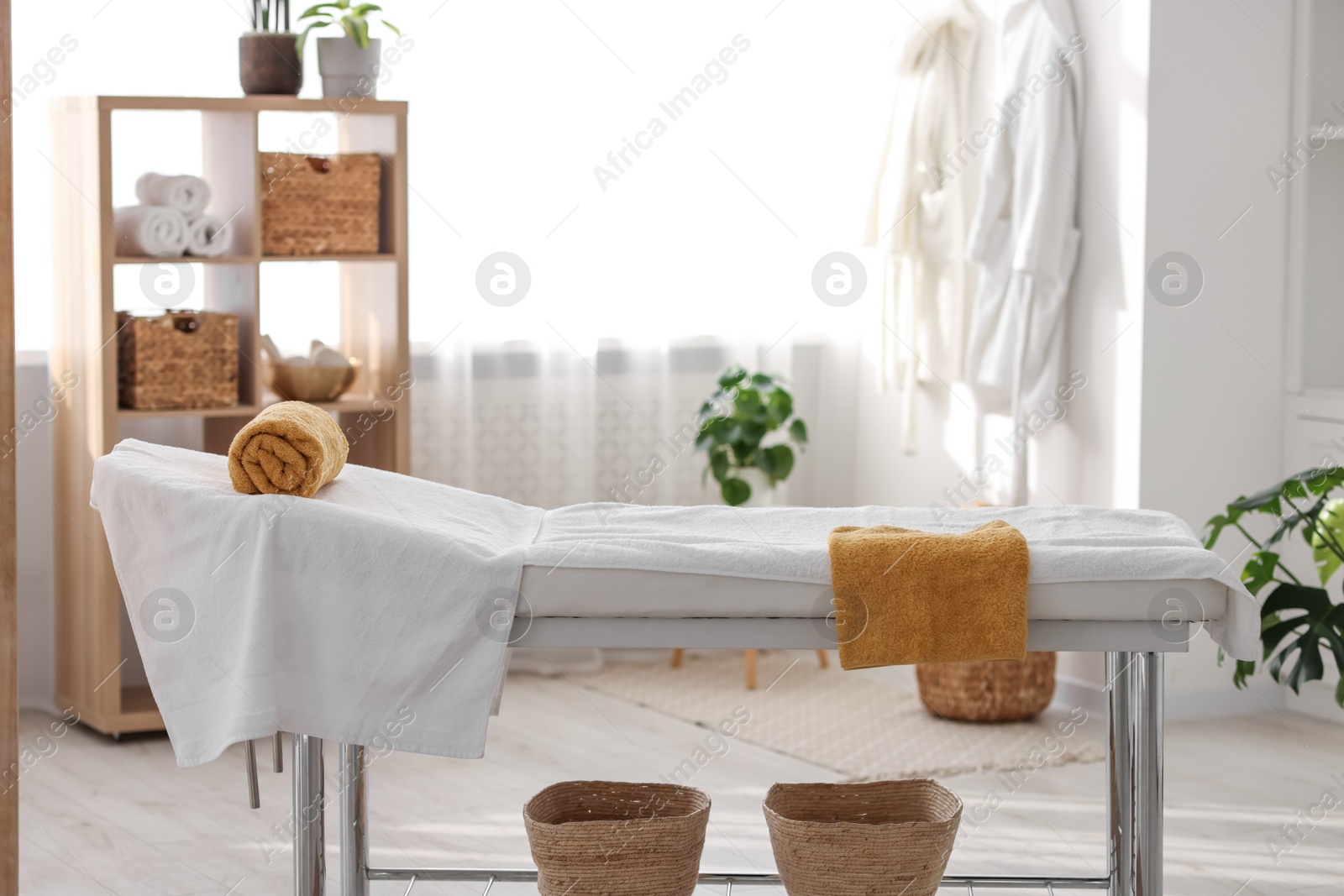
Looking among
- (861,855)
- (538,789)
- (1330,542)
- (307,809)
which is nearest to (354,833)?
(307,809)

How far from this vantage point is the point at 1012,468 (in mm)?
4051

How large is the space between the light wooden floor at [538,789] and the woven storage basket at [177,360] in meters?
0.83

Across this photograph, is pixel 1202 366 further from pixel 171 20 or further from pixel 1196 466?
pixel 171 20

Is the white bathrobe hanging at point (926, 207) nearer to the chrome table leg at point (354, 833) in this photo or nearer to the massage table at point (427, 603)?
the massage table at point (427, 603)

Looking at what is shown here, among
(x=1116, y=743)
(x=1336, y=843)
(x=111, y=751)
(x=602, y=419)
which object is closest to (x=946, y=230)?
(x=602, y=419)

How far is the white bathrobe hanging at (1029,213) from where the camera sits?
12.5ft

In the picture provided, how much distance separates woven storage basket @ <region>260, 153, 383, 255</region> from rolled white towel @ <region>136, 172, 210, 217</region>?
0.48 feet

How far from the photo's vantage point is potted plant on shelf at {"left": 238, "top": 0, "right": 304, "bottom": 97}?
141 inches

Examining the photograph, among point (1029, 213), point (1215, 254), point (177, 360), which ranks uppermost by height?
point (1029, 213)

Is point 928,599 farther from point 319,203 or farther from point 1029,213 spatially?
point 319,203

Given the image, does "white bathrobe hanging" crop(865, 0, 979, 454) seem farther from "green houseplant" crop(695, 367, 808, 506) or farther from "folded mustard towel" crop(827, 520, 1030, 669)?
"folded mustard towel" crop(827, 520, 1030, 669)

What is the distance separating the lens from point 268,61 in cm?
359

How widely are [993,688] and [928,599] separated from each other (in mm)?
1896

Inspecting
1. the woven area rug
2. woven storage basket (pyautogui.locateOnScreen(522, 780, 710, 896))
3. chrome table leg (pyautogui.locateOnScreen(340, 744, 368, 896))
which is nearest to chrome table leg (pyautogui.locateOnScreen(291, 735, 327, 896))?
chrome table leg (pyautogui.locateOnScreen(340, 744, 368, 896))
